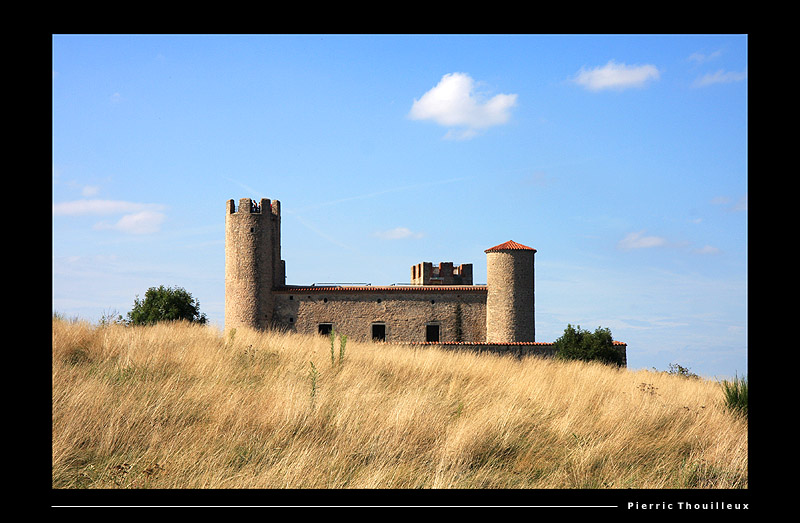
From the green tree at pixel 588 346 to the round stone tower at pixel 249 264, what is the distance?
45.6 ft

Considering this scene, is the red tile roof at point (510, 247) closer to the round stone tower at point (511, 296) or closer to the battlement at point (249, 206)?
the round stone tower at point (511, 296)

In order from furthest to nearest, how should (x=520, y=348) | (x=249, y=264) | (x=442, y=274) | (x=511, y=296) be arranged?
(x=442, y=274) → (x=249, y=264) → (x=511, y=296) → (x=520, y=348)

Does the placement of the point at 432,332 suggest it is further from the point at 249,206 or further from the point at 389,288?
the point at 249,206

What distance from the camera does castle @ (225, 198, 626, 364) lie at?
1035 inches

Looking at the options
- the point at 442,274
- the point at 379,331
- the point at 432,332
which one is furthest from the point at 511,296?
the point at 379,331

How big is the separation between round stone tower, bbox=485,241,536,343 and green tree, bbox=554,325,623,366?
3.65m

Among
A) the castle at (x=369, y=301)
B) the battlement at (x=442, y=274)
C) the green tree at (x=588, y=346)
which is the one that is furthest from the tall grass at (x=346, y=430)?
the battlement at (x=442, y=274)

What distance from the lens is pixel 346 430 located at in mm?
5938

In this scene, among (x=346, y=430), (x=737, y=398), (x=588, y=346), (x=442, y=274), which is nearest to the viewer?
(x=346, y=430)

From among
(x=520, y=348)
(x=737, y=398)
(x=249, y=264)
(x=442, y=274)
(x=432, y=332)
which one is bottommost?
(x=520, y=348)

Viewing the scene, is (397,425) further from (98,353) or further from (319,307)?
(319,307)

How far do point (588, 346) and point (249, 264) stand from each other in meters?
16.0

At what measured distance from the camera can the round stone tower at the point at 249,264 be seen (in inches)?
1041
